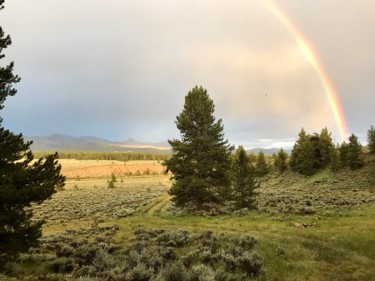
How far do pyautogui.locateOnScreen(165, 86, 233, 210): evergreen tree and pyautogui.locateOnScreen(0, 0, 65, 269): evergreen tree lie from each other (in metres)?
24.0

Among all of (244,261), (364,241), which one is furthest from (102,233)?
(364,241)

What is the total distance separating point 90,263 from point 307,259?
10.7 metres

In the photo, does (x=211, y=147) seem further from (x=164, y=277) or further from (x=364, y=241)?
(x=164, y=277)

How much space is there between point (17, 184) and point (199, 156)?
2585 cm

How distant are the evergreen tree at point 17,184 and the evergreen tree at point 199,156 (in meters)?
24.0

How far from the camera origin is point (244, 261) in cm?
1573

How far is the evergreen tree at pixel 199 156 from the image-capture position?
121 ft

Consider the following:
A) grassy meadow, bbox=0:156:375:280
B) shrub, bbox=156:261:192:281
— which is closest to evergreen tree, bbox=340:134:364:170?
grassy meadow, bbox=0:156:375:280

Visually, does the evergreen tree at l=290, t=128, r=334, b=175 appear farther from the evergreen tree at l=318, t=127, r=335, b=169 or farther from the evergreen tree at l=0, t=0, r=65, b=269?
the evergreen tree at l=0, t=0, r=65, b=269

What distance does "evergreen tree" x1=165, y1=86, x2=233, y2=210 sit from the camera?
36844 millimetres

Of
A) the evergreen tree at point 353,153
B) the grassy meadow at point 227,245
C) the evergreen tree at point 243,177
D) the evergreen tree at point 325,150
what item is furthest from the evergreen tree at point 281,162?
the evergreen tree at point 243,177

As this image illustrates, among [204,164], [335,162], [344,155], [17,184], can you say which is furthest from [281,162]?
[17,184]

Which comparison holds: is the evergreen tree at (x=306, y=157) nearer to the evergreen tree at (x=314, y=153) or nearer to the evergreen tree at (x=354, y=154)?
the evergreen tree at (x=314, y=153)

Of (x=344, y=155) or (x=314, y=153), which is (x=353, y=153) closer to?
(x=344, y=155)
